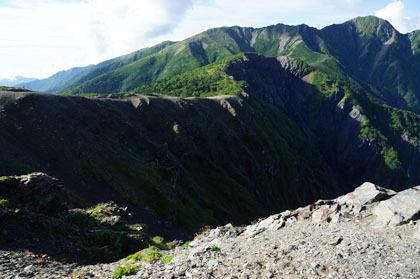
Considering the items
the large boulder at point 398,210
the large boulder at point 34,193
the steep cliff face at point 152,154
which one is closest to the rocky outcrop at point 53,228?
the large boulder at point 34,193

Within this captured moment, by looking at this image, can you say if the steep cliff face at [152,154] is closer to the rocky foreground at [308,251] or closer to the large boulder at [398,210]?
the rocky foreground at [308,251]

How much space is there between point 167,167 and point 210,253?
5538 cm

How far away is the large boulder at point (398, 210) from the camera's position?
62.4 ft

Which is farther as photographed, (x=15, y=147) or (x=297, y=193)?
(x=297, y=193)

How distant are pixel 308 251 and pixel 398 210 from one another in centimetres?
886

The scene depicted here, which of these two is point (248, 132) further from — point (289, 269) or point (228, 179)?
point (289, 269)

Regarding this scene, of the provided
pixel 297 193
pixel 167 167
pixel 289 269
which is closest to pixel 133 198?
pixel 167 167

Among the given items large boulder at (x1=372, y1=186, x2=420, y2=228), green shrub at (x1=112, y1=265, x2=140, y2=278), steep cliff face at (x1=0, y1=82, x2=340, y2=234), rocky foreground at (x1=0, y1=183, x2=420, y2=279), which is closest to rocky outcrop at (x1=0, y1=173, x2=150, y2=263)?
rocky foreground at (x1=0, y1=183, x2=420, y2=279)

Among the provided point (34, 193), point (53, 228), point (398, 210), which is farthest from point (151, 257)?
point (398, 210)

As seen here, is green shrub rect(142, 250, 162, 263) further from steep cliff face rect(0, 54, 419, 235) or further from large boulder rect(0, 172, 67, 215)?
steep cliff face rect(0, 54, 419, 235)

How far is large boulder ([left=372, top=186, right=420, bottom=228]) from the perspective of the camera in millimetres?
19031

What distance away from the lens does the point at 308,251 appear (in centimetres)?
1658

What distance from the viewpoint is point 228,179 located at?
305 ft

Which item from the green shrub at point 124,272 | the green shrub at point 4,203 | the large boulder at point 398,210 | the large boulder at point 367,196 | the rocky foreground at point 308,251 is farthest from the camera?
the green shrub at point 4,203
